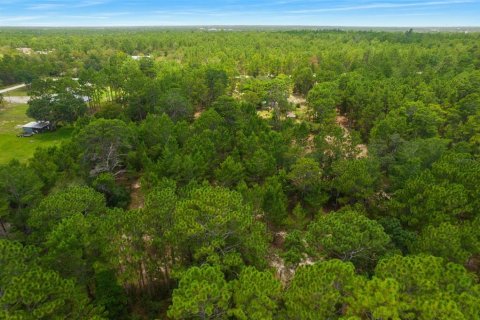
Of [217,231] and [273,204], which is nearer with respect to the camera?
[217,231]

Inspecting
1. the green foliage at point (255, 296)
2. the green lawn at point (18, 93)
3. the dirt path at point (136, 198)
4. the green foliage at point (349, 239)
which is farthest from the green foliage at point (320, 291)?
the green lawn at point (18, 93)

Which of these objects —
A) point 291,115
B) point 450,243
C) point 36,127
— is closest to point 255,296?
point 450,243

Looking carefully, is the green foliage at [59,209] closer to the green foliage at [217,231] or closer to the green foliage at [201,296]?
the green foliage at [217,231]

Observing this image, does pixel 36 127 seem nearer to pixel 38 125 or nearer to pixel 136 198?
pixel 38 125

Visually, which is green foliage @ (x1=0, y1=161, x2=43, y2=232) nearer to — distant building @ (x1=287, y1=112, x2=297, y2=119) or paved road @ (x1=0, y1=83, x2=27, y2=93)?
distant building @ (x1=287, y1=112, x2=297, y2=119)

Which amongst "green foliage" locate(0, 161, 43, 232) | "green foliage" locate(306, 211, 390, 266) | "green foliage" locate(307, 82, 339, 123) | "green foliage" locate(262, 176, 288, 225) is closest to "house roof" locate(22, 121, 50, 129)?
"green foliage" locate(0, 161, 43, 232)
